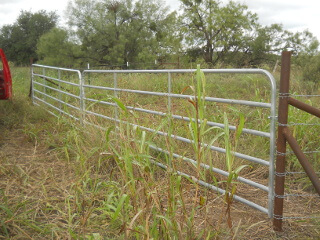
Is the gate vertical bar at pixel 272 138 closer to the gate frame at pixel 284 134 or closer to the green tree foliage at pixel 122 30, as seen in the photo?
the gate frame at pixel 284 134

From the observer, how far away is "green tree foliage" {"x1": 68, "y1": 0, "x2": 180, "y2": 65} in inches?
1313

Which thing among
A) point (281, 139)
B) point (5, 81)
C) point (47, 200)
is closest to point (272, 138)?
point (281, 139)

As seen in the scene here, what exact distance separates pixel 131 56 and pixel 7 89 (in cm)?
2787

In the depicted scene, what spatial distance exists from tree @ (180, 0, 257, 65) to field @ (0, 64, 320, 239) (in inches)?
1102

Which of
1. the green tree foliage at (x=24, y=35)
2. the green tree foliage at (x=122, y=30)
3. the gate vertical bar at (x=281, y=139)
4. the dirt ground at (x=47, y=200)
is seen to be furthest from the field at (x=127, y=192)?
the green tree foliage at (x=24, y=35)

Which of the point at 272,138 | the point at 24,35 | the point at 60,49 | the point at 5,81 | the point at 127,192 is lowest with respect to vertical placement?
the point at 127,192

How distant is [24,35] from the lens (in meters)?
45.8

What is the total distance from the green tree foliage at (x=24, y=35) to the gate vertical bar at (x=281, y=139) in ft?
146

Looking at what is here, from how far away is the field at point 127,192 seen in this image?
2436 millimetres

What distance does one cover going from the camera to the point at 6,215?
3270mm

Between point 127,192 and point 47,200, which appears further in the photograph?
point 47,200

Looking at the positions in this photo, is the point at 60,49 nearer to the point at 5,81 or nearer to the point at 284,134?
the point at 5,81

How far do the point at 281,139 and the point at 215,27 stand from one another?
31.3 metres

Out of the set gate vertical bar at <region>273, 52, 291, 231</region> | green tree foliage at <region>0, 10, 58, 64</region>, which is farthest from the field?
green tree foliage at <region>0, 10, 58, 64</region>
